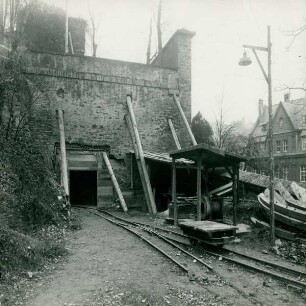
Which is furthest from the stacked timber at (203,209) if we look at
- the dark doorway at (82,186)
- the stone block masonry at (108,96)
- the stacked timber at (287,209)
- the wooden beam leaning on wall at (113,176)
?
the dark doorway at (82,186)

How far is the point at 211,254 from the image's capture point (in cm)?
812

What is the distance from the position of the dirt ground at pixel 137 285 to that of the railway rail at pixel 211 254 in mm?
197

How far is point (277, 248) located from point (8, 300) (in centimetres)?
675

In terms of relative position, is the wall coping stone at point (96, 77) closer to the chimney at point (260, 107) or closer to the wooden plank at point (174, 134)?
the wooden plank at point (174, 134)

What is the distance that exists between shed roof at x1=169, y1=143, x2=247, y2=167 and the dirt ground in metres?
3.70

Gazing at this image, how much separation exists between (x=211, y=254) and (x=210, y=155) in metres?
3.76

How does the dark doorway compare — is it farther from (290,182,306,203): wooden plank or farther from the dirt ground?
the dirt ground

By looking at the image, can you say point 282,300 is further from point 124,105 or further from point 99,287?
point 124,105

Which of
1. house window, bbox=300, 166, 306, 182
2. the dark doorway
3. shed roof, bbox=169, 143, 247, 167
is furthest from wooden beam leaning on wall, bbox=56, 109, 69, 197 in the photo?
house window, bbox=300, 166, 306, 182

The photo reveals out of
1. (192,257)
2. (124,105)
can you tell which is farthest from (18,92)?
(192,257)

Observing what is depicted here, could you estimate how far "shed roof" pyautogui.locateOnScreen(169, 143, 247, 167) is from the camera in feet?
33.5

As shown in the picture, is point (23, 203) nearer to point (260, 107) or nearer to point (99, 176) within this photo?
point (99, 176)

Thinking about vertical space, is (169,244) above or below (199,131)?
below

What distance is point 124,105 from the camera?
58.0 feet
